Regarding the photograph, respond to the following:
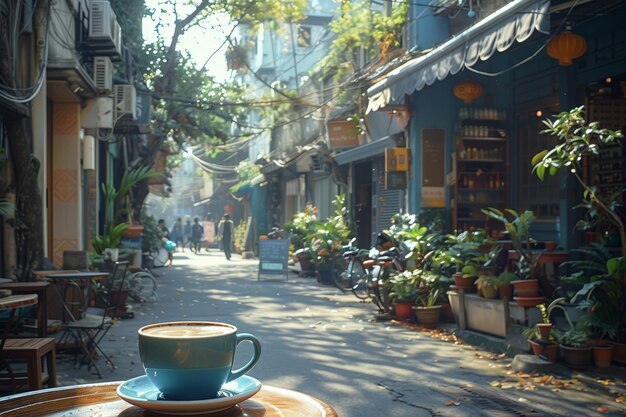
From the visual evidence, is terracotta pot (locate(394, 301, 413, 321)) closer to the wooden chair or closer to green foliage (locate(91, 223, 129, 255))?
green foliage (locate(91, 223, 129, 255))

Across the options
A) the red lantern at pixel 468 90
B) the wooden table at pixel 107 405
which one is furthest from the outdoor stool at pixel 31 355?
the red lantern at pixel 468 90

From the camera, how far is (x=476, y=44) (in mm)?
9977

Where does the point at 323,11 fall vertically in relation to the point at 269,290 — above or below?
above

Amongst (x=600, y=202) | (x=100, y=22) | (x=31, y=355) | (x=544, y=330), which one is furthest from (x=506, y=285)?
Result: (x=100, y=22)

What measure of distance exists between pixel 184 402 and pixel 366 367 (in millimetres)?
6830

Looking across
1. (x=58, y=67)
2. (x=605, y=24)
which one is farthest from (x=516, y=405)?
(x=58, y=67)

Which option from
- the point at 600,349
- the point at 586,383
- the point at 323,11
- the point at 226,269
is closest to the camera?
the point at 586,383

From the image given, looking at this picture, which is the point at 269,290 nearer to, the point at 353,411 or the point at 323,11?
the point at 353,411

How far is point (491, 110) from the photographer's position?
45.4ft

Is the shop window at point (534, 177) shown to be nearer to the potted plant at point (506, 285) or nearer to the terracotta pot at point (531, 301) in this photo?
the potted plant at point (506, 285)

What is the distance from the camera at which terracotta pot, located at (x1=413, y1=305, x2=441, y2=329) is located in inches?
456

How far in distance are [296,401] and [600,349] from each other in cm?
682

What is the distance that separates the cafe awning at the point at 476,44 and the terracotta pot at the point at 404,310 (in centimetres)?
341

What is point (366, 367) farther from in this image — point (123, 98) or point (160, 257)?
point (160, 257)
